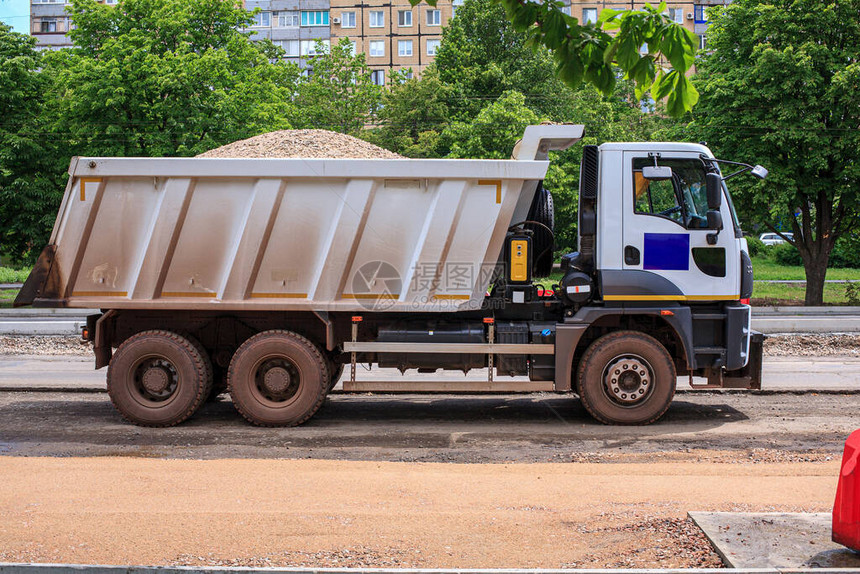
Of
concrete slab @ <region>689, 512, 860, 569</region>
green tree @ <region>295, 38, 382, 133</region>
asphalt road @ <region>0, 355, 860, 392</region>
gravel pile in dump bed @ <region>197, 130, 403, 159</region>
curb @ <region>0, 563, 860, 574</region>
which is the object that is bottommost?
asphalt road @ <region>0, 355, 860, 392</region>

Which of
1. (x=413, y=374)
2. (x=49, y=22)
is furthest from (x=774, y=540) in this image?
(x=49, y=22)

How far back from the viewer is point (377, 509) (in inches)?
218

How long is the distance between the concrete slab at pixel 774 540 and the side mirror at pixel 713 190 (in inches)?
173

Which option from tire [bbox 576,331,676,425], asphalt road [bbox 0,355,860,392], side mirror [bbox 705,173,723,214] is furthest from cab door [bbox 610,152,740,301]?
asphalt road [bbox 0,355,860,392]

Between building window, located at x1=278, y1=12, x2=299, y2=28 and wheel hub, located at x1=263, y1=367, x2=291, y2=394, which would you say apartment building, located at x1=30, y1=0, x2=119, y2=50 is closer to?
building window, located at x1=278, y1=12, x2=299, y2=28

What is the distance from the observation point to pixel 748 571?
4.21 m

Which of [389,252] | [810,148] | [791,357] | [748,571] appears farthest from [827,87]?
[748,571]

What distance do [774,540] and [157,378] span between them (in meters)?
6.96

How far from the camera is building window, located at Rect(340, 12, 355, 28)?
6856 cm

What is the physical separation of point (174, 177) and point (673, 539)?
667cm

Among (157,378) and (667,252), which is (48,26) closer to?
(157,378)

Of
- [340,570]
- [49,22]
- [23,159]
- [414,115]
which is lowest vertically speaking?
[340,570]

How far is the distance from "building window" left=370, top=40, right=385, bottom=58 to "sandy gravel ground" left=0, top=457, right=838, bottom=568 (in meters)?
65.1

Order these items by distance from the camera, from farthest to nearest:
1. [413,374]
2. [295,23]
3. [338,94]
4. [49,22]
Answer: [49,22], [295,23], [338,94], [413,374]
